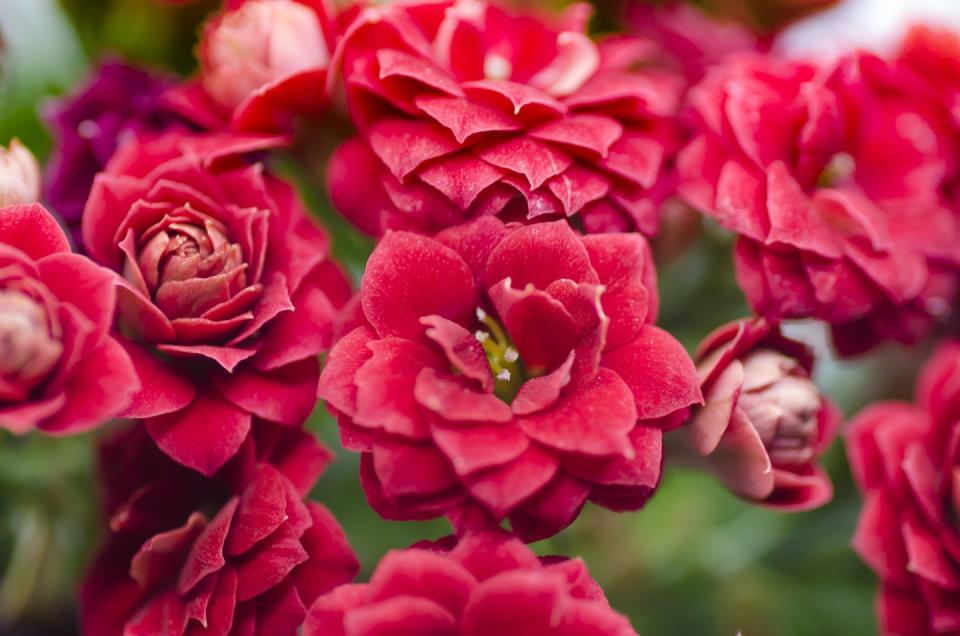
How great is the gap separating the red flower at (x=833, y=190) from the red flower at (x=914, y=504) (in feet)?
0.17

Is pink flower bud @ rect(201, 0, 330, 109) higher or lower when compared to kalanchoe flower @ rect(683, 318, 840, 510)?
higher

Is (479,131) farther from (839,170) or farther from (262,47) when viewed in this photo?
(839,170)

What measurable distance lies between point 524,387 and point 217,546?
0.14 meters

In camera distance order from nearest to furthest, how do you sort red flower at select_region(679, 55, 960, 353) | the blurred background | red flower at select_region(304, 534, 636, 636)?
red flower at select_region(304, 534, 636, 636) < red flower at select_region(679, 55, 960, 353) < the blurred background

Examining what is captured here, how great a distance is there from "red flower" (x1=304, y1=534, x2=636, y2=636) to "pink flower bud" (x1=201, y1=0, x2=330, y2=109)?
0.25m

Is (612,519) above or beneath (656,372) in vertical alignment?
beneath

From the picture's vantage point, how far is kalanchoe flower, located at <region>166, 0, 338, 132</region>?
46 centimetres

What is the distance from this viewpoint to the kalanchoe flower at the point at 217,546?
391mm

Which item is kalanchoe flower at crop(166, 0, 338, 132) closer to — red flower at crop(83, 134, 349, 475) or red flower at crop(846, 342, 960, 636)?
red flower at crop(83, 134, 349, 475)

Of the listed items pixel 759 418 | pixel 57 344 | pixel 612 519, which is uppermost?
pixel 57 344

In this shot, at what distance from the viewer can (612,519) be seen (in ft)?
2.03

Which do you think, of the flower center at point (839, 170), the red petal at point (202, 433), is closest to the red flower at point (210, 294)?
the red petal at point (202, 433)

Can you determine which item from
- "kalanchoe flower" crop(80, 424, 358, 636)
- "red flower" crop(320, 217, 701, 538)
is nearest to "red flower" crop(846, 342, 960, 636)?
"red flower" crop(320, 217, 701, 538)

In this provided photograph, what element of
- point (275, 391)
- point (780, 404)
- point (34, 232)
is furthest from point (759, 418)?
point (34, 232)
